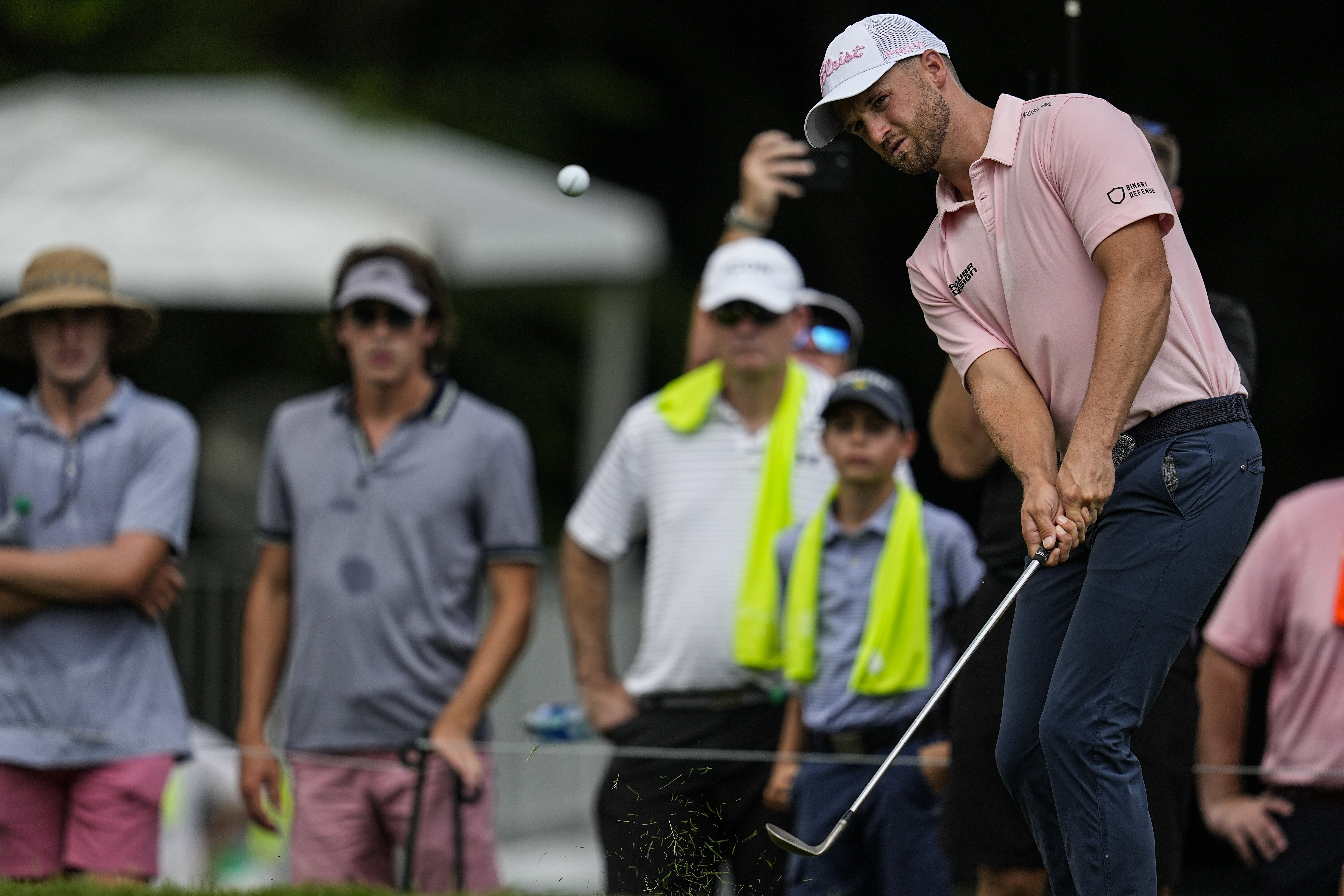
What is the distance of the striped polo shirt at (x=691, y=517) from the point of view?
5418mm

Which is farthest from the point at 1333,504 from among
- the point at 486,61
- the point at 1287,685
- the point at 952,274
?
the point at 486,61

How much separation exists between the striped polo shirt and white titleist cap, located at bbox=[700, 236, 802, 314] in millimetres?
320

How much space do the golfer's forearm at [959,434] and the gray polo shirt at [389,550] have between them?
1406 mm

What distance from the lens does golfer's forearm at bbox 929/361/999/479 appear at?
15.7ft

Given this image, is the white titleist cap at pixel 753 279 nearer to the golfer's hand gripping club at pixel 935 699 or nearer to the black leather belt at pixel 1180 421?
the golfer's hand gripping club at pixel 935 699

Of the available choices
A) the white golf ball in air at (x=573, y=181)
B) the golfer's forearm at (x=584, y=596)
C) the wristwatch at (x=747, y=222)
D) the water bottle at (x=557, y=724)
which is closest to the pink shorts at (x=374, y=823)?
the golfer's forearm at (x=584, y=596)

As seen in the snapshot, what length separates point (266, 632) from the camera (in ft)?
19.2

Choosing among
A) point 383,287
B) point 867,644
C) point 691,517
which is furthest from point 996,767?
point 383,287

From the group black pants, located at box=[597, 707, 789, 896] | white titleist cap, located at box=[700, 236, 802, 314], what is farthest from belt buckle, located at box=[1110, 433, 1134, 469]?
white titleist cap, located at box=[700, 236, 802, 314]

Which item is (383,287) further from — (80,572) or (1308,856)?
(1308,856)

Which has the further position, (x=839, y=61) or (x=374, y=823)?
(x=374, y=823)

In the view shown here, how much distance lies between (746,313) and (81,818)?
237cm

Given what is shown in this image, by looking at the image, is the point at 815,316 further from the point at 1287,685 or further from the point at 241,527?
the point at 241,527

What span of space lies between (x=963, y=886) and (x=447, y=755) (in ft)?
7.08
